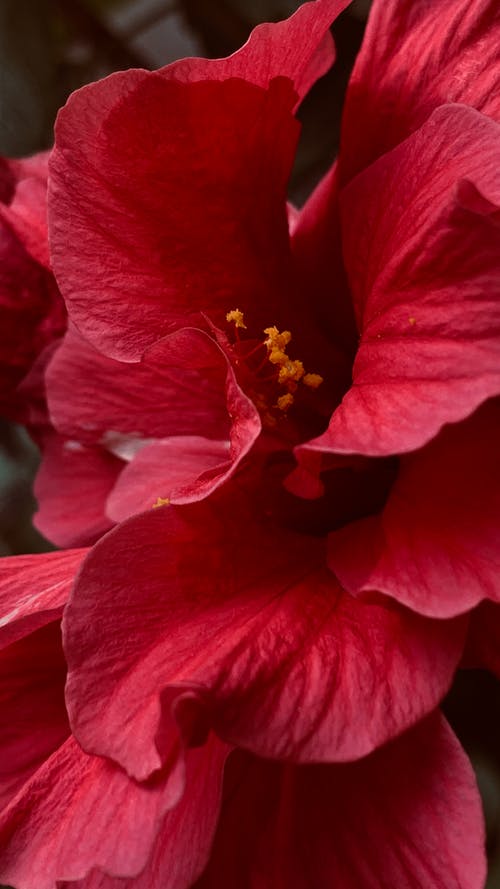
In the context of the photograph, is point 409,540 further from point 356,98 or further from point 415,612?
point 356,98

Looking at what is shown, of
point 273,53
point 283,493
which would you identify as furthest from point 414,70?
point 283,493

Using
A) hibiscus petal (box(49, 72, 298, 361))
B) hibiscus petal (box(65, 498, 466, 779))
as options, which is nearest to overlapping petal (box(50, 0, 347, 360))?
hibiscus petal (box(49, 72, 298, 361))

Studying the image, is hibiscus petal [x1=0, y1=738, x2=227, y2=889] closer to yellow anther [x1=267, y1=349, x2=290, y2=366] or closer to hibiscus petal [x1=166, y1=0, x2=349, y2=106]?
yellow anther [x1=267, y1=349, x2=290, y2=366]

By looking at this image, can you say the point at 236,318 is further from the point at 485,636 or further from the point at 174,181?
the point at 485,636

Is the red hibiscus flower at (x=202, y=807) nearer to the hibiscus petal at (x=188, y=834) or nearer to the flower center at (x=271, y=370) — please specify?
the hibiscus petal at (x=188, y=834)

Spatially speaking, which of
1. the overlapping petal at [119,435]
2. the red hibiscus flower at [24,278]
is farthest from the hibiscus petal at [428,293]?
the red hibiscus flower at [24,278]

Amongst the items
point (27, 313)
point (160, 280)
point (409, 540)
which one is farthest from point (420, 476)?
point (27, 313)
